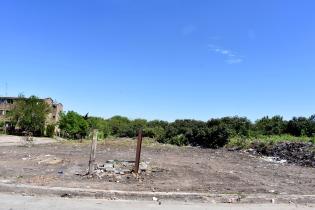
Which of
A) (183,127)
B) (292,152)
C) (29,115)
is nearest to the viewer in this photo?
(292,152)

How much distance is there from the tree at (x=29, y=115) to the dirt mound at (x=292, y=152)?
53.9 metres

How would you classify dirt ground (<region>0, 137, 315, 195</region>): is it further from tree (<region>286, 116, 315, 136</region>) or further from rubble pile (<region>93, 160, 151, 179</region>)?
tree (<region>286, 116, 315, 136</region>)

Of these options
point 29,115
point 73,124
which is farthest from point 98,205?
point 29,115

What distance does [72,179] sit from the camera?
1175 cm

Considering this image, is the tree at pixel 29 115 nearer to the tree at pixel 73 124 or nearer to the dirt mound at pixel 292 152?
the tree at pixel 73 124

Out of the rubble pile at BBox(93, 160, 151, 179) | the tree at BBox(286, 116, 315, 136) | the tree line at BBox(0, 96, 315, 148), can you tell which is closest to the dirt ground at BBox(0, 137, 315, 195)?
the rubble pile at BBox(93, 160, 151, 179)

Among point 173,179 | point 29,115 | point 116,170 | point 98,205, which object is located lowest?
point 98,205

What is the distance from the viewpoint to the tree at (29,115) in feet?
245

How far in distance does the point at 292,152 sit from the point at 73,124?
182ft

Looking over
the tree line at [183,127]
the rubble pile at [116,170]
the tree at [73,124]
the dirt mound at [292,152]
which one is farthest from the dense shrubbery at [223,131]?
the tree at [73,124]

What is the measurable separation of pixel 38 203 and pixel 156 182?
387 centimetres

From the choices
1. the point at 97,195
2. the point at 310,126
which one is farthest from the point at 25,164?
the point at 310,126

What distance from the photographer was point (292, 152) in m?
23.6

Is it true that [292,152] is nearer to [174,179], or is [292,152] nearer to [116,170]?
[174,179]
